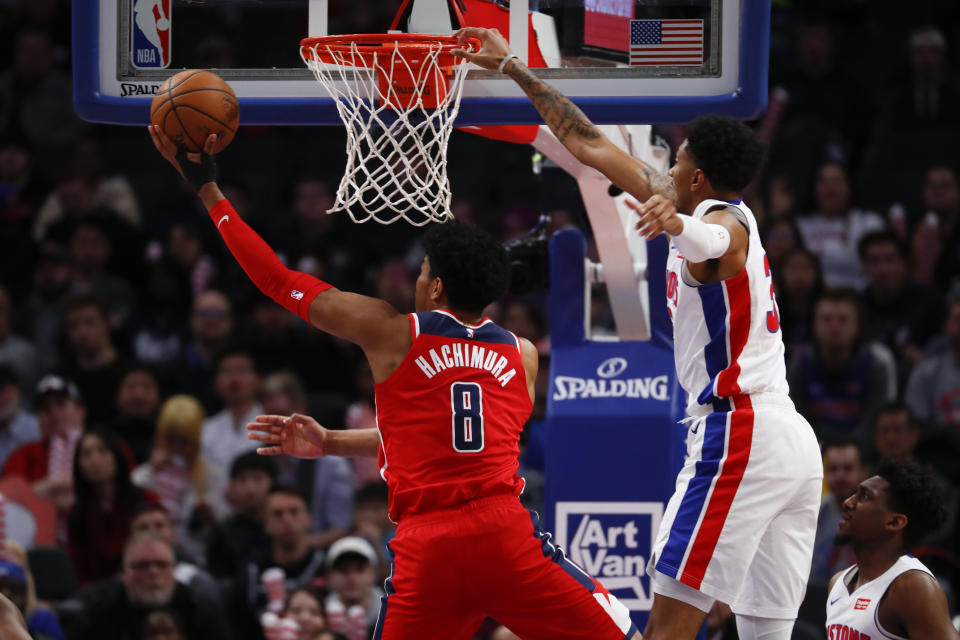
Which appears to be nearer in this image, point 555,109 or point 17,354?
point 555,109

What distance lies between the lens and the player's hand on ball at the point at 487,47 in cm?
456

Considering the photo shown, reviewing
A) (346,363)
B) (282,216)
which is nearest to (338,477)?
(346,363)

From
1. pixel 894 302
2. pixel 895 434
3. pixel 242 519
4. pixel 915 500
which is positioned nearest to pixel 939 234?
pixel 894 302

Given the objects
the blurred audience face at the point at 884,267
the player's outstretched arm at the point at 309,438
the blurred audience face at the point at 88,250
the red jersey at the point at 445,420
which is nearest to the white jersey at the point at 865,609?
the red jersey at the point at 445,420

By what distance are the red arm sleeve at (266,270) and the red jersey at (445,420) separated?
40 centimetres

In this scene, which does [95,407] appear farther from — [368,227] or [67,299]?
[368,227]

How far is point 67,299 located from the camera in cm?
980

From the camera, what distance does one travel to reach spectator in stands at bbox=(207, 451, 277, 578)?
25.4 feet

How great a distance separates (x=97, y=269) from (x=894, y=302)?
5970 millimetres

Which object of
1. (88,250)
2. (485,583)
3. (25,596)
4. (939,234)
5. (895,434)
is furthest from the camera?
(88,250)

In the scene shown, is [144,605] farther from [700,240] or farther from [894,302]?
[894,302]

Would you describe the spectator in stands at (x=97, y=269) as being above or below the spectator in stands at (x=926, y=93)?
below

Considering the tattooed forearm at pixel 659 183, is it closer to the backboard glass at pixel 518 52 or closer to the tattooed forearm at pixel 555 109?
the tattooed forearm at pixel 555 109

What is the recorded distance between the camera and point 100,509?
25.8 feet
